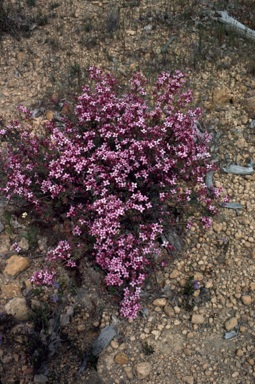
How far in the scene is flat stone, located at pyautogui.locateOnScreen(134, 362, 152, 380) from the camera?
11.9 ft

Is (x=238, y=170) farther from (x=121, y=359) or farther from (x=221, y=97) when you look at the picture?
(x=121, y=359)

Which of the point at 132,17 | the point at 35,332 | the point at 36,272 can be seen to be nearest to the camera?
the point at 35,332

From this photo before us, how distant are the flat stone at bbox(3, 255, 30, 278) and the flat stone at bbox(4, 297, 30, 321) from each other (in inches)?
18.1

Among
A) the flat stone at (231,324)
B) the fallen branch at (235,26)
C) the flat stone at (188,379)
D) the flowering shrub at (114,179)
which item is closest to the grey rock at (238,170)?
the flowering shrub at (114,179)

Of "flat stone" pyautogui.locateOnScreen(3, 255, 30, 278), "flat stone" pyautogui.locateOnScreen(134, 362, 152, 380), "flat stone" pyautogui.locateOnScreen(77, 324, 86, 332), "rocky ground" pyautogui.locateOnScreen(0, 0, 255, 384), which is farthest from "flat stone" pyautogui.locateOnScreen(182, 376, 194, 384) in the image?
"flat stone" pyautogui.locateOnScreen(3, 255, 30, 278)

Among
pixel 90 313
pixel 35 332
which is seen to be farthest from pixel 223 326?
pixel 35 332

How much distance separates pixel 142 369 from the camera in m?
3.66

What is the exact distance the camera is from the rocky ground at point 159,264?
3.69 m

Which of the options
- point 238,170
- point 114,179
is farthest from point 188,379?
point 238,170

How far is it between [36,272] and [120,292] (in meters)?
1.26

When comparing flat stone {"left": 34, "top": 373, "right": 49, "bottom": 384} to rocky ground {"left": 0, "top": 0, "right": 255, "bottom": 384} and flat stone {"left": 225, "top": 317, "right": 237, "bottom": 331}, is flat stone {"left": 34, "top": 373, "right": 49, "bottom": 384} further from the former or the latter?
flat stone {"left": 225, "top": 317, "right": 237, "bottom": 331}

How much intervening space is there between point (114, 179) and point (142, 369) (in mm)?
2624

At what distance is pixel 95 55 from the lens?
7.39m

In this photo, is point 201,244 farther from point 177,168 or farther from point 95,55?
point 95,55
